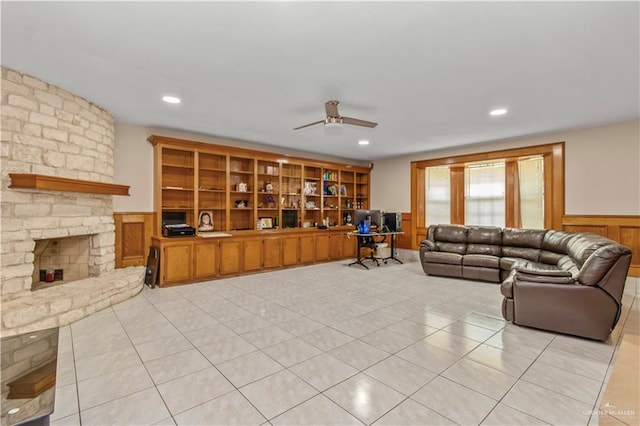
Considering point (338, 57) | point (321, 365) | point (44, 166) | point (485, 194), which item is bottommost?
point (321, 365)

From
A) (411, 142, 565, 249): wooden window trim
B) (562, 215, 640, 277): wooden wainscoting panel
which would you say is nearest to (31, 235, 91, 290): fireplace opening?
(411, 142, 565, 249): wooden window trim

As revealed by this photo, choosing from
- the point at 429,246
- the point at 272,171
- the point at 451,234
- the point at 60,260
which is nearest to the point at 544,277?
the point at 429,246

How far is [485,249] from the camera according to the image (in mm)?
5719

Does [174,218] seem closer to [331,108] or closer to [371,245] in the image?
[331,108]

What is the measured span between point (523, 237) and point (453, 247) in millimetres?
1168

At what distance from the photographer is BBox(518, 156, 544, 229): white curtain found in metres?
5.97

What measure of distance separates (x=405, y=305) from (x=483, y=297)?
132 centimetres

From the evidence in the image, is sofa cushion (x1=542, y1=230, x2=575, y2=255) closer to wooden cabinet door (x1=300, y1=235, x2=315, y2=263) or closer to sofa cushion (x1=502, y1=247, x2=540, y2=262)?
sofa cushion (x1=502, y1=247, x2=540, y2=262)

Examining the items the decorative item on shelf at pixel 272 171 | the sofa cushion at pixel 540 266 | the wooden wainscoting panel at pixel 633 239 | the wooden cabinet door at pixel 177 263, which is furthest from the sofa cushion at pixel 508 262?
the wooden cabinet door at pixel 177 263

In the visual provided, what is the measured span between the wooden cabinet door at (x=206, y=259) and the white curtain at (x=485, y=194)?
556cm

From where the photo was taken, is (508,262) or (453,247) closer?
(508,262)

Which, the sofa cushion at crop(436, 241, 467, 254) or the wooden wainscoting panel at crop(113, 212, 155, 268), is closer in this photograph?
the wooden wainscoting panel at crop(113, 212, 155, 268)

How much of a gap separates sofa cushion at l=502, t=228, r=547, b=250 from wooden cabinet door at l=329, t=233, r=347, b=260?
3455 mm

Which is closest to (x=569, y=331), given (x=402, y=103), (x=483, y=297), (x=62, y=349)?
(x=483, y=297)
